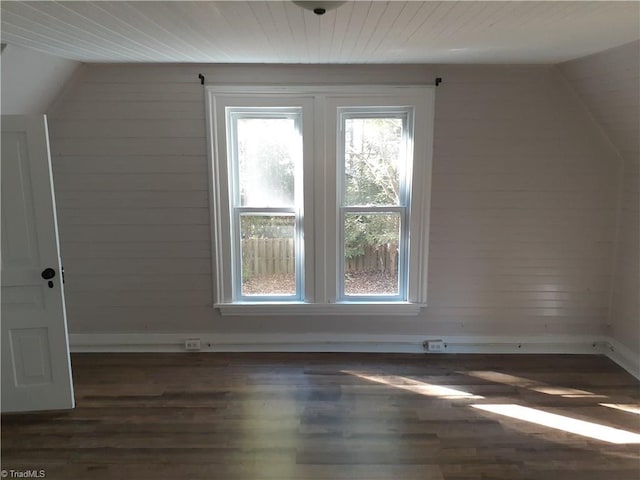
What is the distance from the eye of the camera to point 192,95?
10.9ft

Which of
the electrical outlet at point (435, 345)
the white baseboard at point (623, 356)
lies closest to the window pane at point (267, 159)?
the electrical outlet at point (435, 345)

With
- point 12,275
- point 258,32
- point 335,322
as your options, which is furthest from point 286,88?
point 12,275

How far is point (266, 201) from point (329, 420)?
177cm

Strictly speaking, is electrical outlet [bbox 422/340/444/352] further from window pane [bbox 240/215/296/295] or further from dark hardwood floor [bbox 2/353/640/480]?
window pane [bbox 240/215/296/295]

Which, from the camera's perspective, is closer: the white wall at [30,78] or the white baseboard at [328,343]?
the white wall at [30,78]

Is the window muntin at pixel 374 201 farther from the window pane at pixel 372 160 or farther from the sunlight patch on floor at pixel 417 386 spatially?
the sunlight patch on floor at pixel 417 386

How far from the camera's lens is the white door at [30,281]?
A: 261 centimetres

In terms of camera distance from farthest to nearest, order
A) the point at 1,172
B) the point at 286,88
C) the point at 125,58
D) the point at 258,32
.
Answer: the point at 286,88 < the point at 125,58 < the point at 1,172 < the point at 258,32

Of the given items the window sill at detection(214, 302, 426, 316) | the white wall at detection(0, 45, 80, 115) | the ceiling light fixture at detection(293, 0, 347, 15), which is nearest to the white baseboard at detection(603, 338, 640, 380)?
Answer: the window sill at detection(214, 302, 426, 316)

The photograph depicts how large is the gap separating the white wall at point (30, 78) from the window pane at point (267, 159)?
4.29 feet

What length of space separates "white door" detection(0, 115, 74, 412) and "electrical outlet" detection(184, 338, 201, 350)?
961mm

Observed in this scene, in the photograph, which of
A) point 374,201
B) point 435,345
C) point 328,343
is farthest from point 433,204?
point 328,343

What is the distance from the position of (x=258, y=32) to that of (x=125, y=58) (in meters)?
1.31

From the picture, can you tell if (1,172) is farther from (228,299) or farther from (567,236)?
(567,236)
